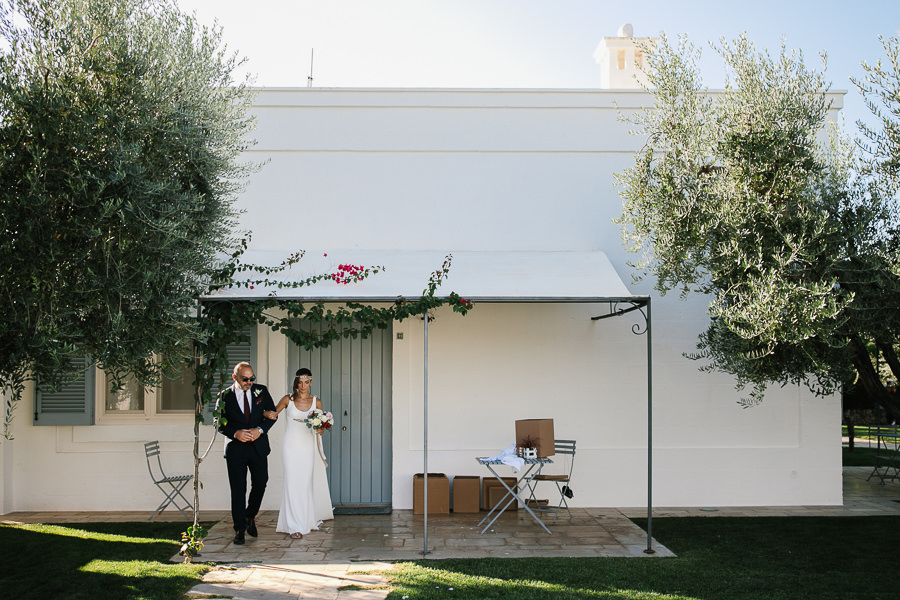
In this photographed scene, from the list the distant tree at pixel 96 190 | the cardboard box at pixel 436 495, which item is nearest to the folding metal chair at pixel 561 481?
the cardboard box at pixel 436 495

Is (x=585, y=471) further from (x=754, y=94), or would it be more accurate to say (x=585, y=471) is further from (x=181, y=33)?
(x=181, y=33)

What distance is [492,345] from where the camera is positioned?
7.74m

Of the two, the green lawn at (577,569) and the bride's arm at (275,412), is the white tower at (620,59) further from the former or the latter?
the bride's arm at (275,412)

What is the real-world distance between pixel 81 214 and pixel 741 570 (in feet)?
17.1

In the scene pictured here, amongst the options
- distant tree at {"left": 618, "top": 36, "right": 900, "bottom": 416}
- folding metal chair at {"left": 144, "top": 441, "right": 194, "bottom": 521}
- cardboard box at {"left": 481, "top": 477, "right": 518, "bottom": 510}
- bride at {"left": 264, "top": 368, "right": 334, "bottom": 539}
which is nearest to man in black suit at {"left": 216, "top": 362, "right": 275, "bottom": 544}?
bride at {"left": 264, "top": 368, "right": 334, "bottom": 539}

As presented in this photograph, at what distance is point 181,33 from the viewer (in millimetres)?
5191

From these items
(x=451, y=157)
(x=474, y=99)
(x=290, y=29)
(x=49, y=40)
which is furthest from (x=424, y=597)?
(x=290, y=29)

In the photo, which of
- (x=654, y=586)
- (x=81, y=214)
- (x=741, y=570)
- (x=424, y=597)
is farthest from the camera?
(x=741, y=570)

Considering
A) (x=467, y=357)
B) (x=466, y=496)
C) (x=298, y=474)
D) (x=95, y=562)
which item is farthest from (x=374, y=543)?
(x=467, y=357)

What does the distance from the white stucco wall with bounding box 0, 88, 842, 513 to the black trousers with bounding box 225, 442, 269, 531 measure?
1179 mm

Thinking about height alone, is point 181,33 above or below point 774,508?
above

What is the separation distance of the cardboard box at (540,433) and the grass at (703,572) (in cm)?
112

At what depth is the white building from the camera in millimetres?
7488

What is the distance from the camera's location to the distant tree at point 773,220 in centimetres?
514
